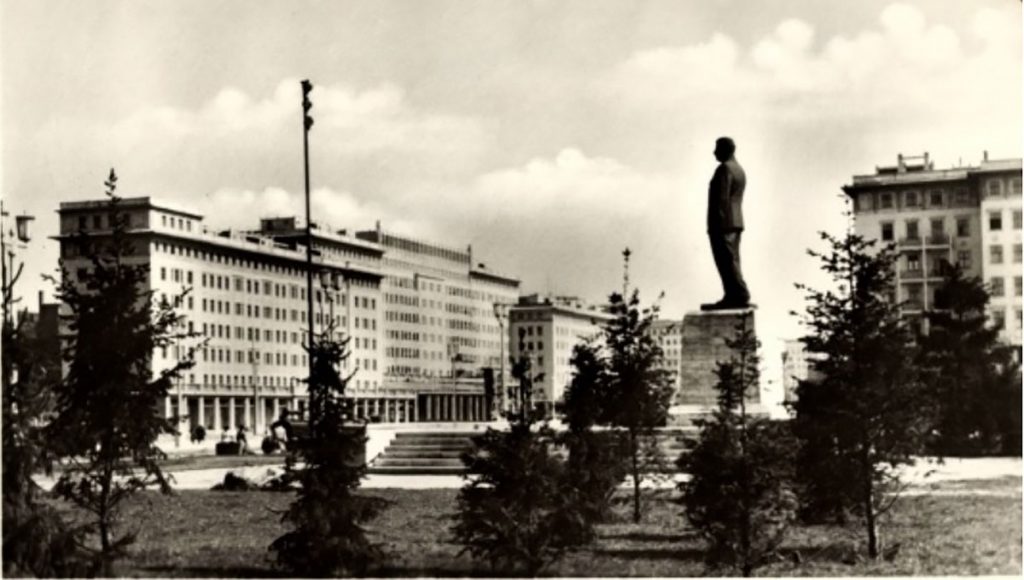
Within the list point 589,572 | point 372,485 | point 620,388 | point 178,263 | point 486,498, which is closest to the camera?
point 486,498

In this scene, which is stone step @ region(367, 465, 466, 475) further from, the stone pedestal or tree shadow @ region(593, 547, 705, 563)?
tree shadow @ region(593, 547, 705, 563)

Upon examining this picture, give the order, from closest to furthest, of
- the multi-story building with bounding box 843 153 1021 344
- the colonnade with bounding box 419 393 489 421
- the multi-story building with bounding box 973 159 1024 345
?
the multi-story building with bounding box 973 159 1024 345 < the multi-story building with bounding box 843 153 1021 344 < the colonnade with bounding box 419 393 489 421

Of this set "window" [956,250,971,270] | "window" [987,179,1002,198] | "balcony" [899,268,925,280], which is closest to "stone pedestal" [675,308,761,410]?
"window" [987,179,1002,198]

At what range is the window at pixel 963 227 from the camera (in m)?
79.4

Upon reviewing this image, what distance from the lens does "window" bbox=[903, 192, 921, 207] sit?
82.7 m

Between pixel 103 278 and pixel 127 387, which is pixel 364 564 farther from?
pixel 103 278

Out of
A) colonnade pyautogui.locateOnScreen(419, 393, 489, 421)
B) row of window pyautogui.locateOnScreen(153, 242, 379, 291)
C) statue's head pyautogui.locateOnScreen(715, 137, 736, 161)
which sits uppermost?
row of window pyautogui.locateOnScreen(153, 242, 379, 291)

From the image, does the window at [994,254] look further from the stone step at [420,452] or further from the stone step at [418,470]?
the stone step at [418,470]

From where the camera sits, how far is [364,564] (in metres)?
13.6

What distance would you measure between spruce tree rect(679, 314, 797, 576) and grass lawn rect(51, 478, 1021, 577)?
3.80 feet

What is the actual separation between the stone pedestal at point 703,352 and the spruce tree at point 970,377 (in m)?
6.68

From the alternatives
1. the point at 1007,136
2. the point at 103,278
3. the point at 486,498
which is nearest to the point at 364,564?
the point at 486,498

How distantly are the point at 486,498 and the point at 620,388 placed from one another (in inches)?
298

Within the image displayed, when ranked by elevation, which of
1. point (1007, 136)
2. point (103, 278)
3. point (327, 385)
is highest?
point (1007, 136)
